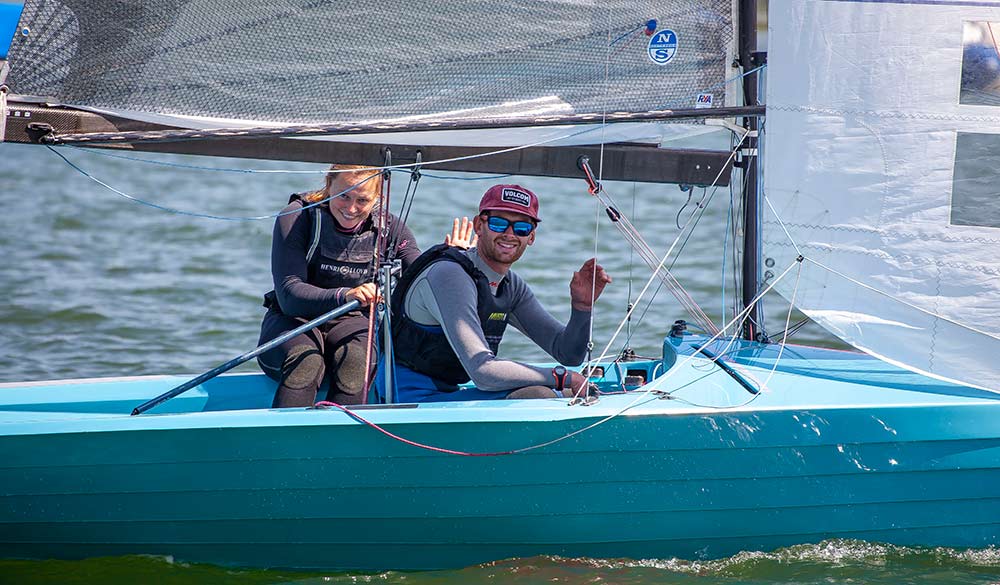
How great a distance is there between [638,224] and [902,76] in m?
7.13

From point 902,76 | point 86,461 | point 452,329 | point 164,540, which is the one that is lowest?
point 164,540

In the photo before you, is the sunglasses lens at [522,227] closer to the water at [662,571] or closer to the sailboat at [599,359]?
the sailboat at [599,359]

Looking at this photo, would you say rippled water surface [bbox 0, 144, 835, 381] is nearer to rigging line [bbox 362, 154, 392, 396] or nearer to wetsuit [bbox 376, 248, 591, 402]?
rigging line [bbox 362, 154, 392, 396]

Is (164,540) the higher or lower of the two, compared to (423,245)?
lower

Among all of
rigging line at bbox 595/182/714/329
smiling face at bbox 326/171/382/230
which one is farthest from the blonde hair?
rigging line at bbox 595/182/714/329

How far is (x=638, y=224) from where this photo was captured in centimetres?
1022

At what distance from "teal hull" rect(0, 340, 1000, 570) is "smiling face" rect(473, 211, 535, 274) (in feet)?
1.40

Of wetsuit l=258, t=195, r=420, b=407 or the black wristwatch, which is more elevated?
wetsuit l=258, t=195, r=420, b=407

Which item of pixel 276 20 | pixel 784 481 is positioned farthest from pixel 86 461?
pixel 784 481

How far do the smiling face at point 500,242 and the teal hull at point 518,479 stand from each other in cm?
43

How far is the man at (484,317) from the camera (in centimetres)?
318

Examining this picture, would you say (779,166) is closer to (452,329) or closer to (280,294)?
(452,329)

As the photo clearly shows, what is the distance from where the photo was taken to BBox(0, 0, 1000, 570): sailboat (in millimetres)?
3062

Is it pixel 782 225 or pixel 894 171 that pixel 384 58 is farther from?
pixel 894 171
